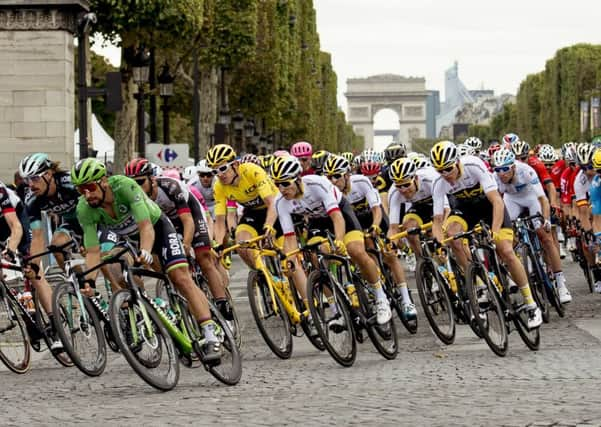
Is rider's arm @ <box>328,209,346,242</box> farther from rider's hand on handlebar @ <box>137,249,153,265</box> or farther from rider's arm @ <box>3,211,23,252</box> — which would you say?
rider's hand on handlebar @ <box>137,249,153,265</box>

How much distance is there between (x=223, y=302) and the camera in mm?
13578

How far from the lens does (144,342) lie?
10398 millimetres

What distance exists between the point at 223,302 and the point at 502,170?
3.61 meters

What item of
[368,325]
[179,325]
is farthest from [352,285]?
[179,325]

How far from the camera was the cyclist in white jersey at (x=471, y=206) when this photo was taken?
13.2 meters

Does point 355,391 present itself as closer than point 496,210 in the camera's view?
Yes

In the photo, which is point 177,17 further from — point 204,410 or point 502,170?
point 204,410

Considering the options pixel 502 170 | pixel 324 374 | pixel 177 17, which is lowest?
pixel 324 374

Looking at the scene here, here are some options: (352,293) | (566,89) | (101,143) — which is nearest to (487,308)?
(352,293)

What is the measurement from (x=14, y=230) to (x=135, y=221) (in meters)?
1.98

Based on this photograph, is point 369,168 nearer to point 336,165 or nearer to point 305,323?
point 336,165

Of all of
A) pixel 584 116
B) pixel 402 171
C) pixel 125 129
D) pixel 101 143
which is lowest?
pixel 402 171

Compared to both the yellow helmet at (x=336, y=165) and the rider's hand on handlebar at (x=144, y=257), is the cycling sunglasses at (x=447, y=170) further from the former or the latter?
the rider's hand on handlebar at (x=144, y=257)

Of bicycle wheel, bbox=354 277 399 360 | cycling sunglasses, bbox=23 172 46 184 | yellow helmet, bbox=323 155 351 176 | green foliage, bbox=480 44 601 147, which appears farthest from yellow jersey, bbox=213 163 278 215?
green foliage, bbox=480 44 601 147
